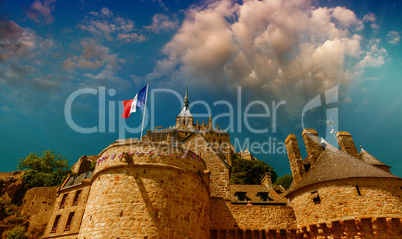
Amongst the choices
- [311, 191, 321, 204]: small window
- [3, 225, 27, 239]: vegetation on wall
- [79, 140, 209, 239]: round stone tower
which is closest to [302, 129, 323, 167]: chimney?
[311, 191, 321, 204]: small window

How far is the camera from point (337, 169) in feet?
49.0

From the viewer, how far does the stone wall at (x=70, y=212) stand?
711 inches

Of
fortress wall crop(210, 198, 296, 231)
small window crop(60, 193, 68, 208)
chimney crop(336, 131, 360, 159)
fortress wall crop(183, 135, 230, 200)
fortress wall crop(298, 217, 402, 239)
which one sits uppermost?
chimney crop(336, 131, 360, 159)

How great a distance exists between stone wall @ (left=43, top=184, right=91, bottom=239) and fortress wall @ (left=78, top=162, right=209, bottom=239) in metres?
8.71

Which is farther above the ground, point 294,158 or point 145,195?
point 294,158

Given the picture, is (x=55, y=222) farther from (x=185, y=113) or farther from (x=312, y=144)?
(x=185, y=113)

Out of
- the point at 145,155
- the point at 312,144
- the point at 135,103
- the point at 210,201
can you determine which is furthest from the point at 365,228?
the point at 135,103

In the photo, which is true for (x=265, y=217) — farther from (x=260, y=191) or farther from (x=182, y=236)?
(x=182, y=236)

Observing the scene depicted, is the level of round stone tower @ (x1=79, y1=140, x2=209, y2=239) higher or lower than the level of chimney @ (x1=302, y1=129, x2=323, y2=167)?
lower

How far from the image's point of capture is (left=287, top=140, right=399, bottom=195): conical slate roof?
13.8 meters

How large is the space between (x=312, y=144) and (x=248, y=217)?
8.92 m

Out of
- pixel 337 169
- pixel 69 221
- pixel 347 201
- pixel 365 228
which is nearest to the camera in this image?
pixel 365 228

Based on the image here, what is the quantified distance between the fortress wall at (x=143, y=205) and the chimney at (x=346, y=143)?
16.0m

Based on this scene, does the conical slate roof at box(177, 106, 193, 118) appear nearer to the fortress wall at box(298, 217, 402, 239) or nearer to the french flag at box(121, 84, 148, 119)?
the french flag at box(121, 84, 148, 119)
